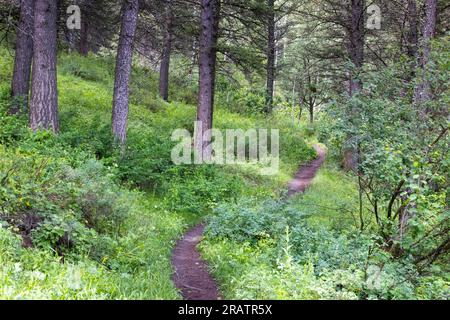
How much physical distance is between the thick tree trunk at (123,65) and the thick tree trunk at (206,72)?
2.59 meters

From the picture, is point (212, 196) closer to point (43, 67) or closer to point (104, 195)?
point (104, 195)

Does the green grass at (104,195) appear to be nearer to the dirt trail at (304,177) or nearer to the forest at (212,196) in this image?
the forest at (212,196)

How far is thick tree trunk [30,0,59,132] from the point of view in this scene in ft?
37.8

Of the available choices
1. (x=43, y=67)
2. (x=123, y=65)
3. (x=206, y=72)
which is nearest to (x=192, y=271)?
(x=43, y=67)

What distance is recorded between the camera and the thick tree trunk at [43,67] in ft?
37.8

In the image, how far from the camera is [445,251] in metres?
7.40

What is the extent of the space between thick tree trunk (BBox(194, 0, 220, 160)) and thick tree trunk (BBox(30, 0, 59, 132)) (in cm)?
509

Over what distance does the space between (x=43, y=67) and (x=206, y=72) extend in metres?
5.51

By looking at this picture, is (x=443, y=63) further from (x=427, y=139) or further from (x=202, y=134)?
(x=202, y=134)

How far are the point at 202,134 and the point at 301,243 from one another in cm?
799

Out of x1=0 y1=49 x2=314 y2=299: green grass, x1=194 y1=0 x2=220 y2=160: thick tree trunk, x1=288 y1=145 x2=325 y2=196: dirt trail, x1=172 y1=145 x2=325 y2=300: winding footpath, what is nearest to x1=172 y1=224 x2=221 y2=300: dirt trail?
x1=172 y1=145 x2=325 y2=300: winding footpath

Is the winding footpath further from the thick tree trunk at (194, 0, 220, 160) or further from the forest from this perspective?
the thick tree trunk at (194, 0, 220, 160)

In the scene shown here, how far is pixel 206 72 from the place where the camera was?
50.3ft
